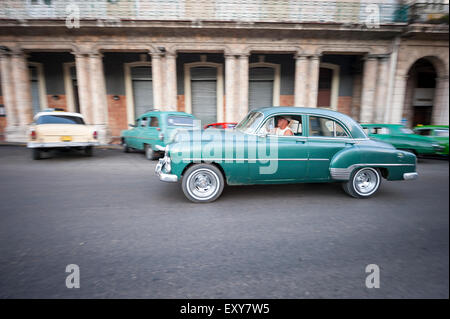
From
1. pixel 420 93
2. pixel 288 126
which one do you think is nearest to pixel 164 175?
pixel 288 126

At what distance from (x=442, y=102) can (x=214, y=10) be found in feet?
45.9

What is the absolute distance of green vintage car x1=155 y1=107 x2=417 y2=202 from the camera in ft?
12.7

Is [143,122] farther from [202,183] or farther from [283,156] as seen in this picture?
[283,156]

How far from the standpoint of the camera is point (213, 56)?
13.8 meters

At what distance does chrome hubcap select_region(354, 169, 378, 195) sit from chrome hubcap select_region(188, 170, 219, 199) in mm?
2771

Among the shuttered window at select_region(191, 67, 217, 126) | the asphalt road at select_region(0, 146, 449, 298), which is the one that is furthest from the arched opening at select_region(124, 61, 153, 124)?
the asphalt road at select_region(0, 146, 449, 298)

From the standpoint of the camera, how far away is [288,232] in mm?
2941

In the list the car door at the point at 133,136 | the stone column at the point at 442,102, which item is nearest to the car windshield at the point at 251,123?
the car door at the point at 133,136

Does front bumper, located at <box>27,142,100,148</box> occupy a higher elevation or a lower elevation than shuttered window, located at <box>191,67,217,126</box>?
lower

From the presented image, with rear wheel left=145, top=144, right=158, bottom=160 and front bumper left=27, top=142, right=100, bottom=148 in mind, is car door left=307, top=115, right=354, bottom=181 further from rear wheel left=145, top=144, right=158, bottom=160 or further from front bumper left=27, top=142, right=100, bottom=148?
front bumper left=27, top=142, right=100, bottom=148

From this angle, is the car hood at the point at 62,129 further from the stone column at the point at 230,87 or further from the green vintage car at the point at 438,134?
the green vintage car at the point at 438,134

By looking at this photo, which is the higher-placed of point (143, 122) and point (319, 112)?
point (319, 112)

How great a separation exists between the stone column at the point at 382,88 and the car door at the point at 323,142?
433 inches

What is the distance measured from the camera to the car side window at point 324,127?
416 centimetres
